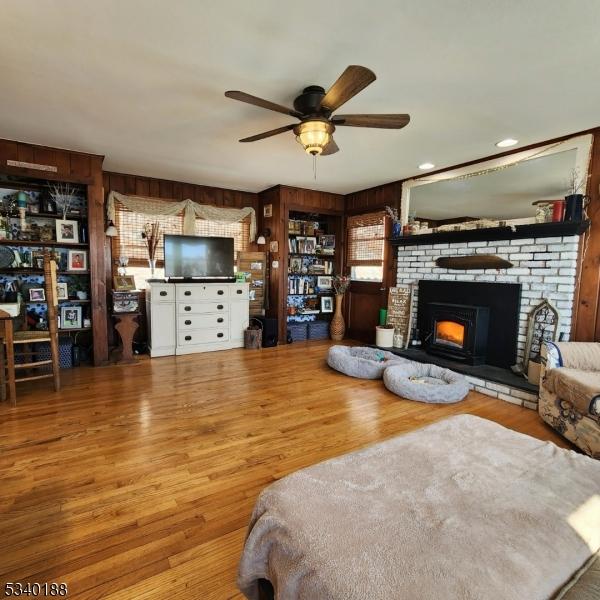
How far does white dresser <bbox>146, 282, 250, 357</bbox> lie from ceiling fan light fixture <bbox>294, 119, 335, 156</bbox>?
290 cm

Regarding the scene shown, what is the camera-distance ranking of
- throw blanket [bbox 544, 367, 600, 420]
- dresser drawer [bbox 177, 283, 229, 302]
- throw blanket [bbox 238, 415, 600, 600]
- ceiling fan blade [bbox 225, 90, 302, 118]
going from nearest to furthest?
1. throw blanket [bbox 238, 415, 600, 600]
2. ceiling fan blade [bbox 225, 90, 302, 118]
3. throw blanket [bbox 544, 367, 600, 420]
4. dresser drawer [bbox 177, 283, 229, 302]

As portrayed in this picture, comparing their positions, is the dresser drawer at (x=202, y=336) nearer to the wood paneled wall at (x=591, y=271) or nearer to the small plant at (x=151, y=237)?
the small plant at (x=151, y=237)

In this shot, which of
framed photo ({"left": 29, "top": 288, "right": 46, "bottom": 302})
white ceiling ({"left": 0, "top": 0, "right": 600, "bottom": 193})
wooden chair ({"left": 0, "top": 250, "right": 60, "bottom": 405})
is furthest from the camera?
framed photo ({"left": 29, "top": 288, "right": 46, "bottom": 302})

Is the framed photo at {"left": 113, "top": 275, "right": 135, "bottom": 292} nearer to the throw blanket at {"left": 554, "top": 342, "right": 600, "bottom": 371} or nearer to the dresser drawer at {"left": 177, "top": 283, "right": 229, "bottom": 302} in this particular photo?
the dresser drawer at {"left": 177, "top": 283, "right": 229, "bottom": 302}

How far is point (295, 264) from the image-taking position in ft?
19.2

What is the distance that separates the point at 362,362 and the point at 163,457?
227cm

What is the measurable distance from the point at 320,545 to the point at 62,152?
452cm

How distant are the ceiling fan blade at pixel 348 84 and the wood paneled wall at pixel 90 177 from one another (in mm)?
3060

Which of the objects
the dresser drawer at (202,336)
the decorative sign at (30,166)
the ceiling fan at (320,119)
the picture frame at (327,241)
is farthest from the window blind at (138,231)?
the ceiling fan at (320,119)

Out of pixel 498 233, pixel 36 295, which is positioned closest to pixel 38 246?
pixel 36 295

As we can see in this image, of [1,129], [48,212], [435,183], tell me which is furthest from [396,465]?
[48,212]

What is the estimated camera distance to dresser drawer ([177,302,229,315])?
15.3 ft

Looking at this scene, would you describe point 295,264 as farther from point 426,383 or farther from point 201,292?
point 426,383

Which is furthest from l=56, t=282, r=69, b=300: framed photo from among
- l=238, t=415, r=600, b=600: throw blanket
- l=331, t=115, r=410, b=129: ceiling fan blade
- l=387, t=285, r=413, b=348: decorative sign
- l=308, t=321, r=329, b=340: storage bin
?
l=387, t=285, r=413, b=348: decorative sign
